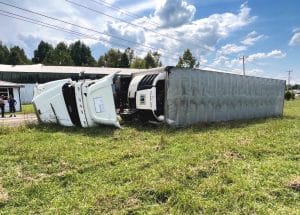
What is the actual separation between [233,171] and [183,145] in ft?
8.29

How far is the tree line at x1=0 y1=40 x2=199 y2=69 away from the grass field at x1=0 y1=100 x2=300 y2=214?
64.6 m

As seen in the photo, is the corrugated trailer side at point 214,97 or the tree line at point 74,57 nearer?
the corrugated trailer side at point 214,97

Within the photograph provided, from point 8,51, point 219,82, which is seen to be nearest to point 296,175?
point 219,82

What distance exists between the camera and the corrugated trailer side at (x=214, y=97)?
1180cm

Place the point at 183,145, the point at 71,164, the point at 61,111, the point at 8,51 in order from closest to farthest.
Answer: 1. the point at 71,164
2. the point at 183,145
3. the point at 61,111
4. the point at 8,51

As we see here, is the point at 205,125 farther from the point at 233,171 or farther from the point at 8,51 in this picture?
the point at 8,51

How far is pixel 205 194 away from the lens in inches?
179

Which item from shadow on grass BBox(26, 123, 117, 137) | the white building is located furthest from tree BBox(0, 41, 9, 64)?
shadow on grass BBox(26, 123, 117, 137)

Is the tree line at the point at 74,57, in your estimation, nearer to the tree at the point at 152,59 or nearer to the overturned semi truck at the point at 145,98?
the tree at the point at 152,59

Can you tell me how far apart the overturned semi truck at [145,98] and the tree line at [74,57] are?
193 feet

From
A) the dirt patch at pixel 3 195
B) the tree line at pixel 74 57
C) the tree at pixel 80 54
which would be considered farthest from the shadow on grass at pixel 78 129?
the tree at pixel 80 54

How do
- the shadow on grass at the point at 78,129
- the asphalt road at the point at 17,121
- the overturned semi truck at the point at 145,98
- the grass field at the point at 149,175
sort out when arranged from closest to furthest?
the grass field at the point at 149,175
the shadow on grass at the point at 78,129
the overturned semi truck at the point at 145,98
the asphalt road at the point at 17,121

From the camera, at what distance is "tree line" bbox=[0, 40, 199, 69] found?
73312 millimetres

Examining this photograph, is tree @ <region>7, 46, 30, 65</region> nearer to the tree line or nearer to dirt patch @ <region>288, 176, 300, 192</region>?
the tree line
